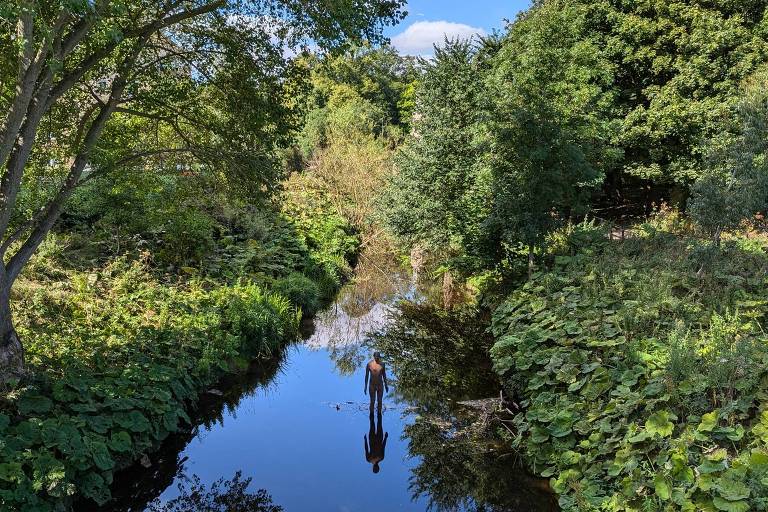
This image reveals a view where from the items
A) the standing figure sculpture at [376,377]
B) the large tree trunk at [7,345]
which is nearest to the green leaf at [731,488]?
the standing figure sculpture at [376,377]

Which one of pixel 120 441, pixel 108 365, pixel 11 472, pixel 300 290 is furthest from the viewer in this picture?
pixel 300 290

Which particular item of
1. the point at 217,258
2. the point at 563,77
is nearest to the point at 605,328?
the point at 217,258

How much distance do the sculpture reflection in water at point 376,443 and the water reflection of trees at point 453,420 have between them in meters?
0.41

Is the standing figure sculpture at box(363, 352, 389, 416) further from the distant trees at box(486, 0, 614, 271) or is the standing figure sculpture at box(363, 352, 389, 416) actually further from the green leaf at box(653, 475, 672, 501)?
the distant trees at box(486, 0, 614, 271)

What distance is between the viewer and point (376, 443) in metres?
8.52

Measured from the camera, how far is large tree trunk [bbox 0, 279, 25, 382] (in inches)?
254

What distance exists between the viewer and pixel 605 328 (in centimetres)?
859

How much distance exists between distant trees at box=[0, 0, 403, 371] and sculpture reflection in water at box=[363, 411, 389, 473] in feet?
13.7

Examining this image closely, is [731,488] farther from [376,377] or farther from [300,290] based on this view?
[300,290]

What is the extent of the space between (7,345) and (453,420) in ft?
21.0

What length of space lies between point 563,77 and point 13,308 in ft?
55.4

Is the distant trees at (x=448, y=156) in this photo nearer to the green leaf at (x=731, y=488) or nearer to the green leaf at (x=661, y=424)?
the green leaf at (x=661, y=424)

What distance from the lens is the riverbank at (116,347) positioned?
5859mm

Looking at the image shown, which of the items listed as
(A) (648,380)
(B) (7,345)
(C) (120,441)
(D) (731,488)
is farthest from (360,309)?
(D) (731,488)
